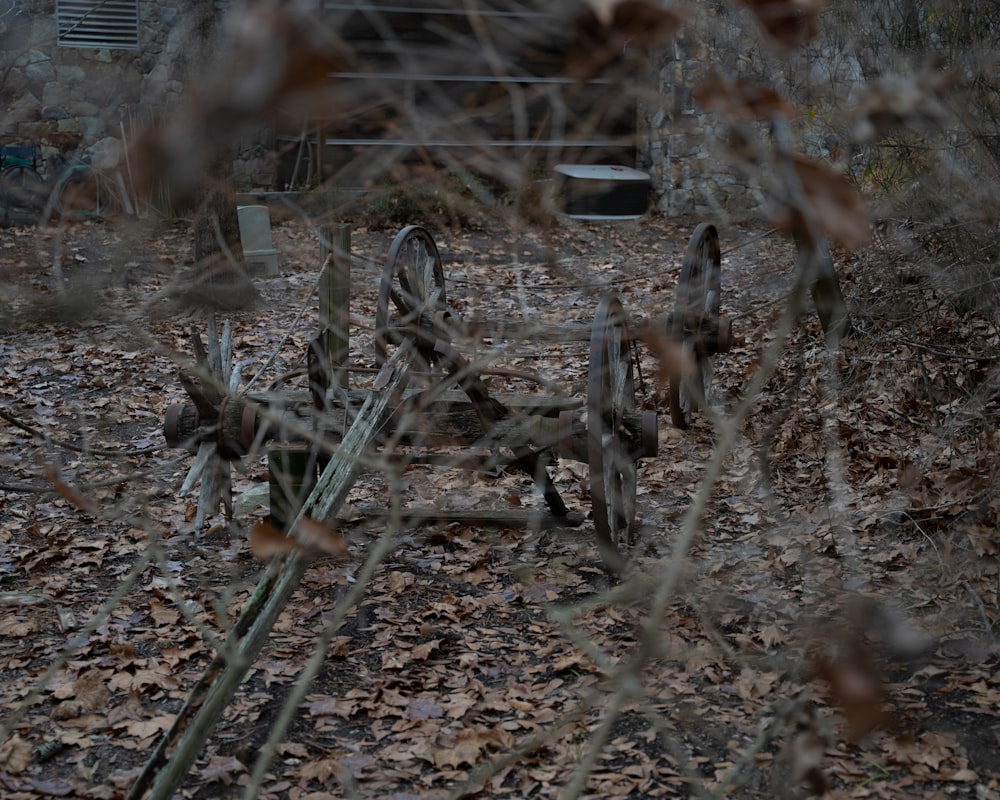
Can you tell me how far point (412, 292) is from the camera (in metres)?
5.81

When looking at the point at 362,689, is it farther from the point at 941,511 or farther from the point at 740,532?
the point at 941,511

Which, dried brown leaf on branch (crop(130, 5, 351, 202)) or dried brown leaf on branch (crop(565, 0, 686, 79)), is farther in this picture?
dried brown leaf on branch (crop(565, 0, 686, 79))

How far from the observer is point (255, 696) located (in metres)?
3.78

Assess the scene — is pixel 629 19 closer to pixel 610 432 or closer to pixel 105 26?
pixel 610 432

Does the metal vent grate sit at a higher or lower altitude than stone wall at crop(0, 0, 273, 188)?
higher

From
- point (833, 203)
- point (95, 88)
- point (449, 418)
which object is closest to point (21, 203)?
point (95, 88)

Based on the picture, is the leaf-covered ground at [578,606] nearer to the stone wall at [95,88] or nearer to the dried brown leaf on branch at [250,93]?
the dried brown leaf on branch at [250,93]

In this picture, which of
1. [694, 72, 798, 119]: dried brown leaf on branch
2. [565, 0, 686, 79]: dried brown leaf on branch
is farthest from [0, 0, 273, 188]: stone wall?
[694, 72, 798, 119]: dried brown leaf on branch

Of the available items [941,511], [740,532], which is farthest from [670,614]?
[941,511]

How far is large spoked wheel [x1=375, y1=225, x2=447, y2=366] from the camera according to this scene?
4914 mm

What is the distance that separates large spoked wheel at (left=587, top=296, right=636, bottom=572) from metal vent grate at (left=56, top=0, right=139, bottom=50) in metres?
11.3

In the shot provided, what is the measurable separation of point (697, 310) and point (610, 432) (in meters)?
2.07

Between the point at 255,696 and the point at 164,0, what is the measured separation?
12230mm

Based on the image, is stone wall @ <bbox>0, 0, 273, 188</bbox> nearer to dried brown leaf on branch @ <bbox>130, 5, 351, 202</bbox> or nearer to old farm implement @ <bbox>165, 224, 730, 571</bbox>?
old farm implement @ <bbox>165, 224, 730, 571</bbox>
